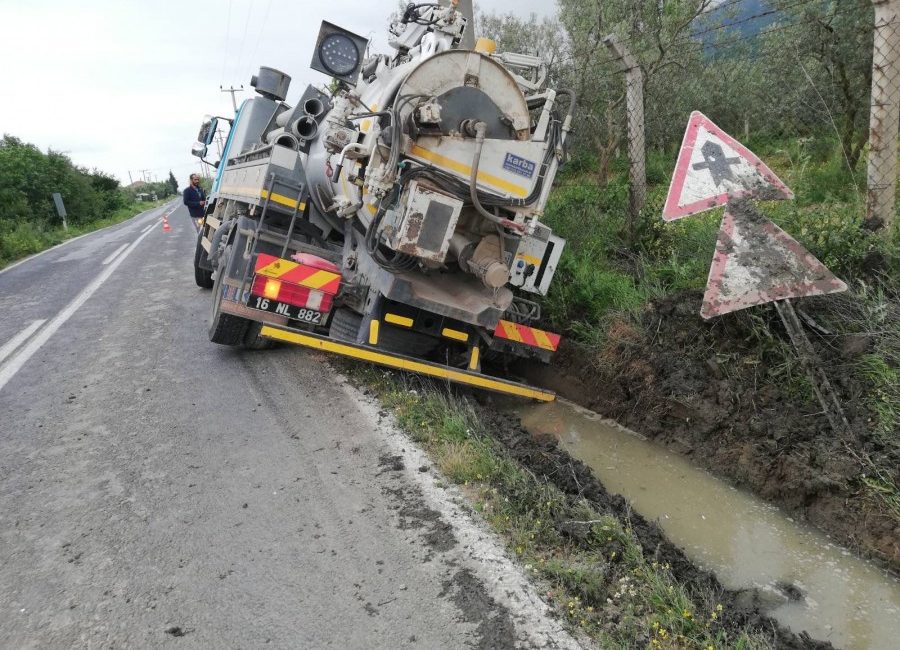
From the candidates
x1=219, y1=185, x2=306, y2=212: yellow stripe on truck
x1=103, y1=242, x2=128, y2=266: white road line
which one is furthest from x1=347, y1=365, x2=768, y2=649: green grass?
x1=103, y1=242, x2=128, y2=266: white road line

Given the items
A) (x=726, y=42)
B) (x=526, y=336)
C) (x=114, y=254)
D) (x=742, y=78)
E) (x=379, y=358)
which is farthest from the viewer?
(x=114, y=254)

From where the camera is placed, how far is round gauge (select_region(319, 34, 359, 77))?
16.7 feet

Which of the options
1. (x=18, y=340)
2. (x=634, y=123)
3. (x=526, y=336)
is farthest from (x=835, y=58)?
(x=18, y=340)

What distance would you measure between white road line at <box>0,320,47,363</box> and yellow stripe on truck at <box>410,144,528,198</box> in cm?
495

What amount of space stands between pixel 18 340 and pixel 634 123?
23.4 ft

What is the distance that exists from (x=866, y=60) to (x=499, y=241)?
653cm

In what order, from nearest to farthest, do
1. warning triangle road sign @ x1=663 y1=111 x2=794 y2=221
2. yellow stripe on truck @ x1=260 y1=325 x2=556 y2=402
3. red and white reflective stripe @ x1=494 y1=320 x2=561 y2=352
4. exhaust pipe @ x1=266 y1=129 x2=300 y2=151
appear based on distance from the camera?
warning triangle road sign @ x1=663 y1=111 x2=794 y2=221
yellow stripe on truck @ x1=260 y1=325 x2=556 y2=402
red and white reflective stripe @ x1=494 y1=320 x2=561 y2=352
exhaust pipe @ x1=266 y1=129 x2=300 y2=151

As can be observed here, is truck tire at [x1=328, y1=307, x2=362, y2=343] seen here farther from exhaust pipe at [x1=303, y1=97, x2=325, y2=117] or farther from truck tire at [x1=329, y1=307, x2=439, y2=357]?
exhaust pipe at [x1=303, y1=97, x2=325, y2=117]

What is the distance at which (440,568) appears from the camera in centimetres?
267

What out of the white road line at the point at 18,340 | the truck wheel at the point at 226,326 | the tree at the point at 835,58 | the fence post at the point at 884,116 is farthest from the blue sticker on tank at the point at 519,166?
the white road line at the point at 18,340

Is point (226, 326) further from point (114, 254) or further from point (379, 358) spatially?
point (114, 254)

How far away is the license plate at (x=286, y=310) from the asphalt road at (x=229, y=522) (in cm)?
52

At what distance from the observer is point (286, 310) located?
5.04 m

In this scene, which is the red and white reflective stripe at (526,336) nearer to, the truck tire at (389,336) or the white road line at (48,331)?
the truck tire at (389,336)
